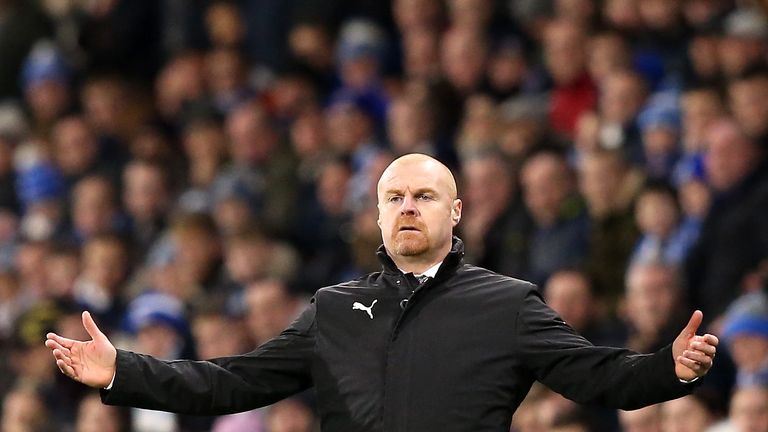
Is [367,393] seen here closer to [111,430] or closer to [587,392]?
[587,392]

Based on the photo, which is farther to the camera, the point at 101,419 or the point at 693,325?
the point at 101,419

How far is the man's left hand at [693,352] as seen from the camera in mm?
5035

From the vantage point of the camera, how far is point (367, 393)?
5.44 m

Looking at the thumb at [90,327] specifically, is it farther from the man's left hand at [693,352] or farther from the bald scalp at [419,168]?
the man's left hand at [693,352]

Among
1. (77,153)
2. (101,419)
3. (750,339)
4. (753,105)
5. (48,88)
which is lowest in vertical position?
(101,419)

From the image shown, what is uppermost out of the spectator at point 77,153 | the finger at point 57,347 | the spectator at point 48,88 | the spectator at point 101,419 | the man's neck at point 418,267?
the spectator at point 48,88

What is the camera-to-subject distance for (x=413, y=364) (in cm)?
544

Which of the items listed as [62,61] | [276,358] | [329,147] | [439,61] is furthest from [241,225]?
[276,358]

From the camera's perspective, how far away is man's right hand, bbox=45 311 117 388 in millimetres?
5395

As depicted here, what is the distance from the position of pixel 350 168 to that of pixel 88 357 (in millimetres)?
5773

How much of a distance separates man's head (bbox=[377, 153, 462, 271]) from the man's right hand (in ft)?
2.98

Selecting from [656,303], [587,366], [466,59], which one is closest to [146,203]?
[466,59]

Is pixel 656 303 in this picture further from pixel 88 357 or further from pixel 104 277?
pixel 104 277

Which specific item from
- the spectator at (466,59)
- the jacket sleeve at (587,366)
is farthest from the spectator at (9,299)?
the jacket sleeve at (587,366)
